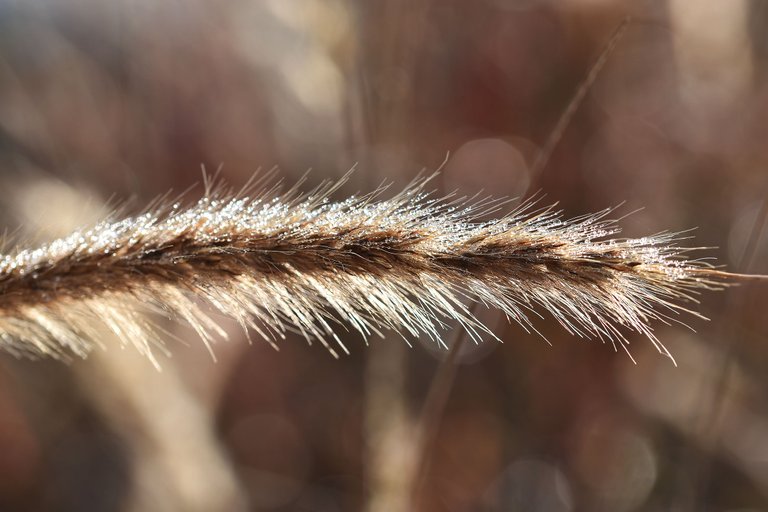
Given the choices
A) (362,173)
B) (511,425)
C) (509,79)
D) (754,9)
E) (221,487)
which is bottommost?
(221,487)

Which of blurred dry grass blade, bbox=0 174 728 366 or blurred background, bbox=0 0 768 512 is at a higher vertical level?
blurred background, bbox=0 0 768 512

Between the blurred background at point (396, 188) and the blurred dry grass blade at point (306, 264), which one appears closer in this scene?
the blurred dry grass blade at point (306, 264)

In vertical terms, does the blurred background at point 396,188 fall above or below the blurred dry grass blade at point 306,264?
above

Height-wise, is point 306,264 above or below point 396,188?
below

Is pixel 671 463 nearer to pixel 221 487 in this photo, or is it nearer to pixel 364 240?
pixel 221 487

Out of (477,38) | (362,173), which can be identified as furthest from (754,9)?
(362,173)

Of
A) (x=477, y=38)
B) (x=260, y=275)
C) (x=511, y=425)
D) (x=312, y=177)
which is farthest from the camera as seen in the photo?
(x=477, y=38)

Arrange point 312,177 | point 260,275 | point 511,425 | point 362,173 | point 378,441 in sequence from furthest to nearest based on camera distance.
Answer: point 312,177, point 511,425, point 362,173, point 378,441, point 260,275

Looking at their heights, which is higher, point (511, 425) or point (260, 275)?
point (511, 425)
